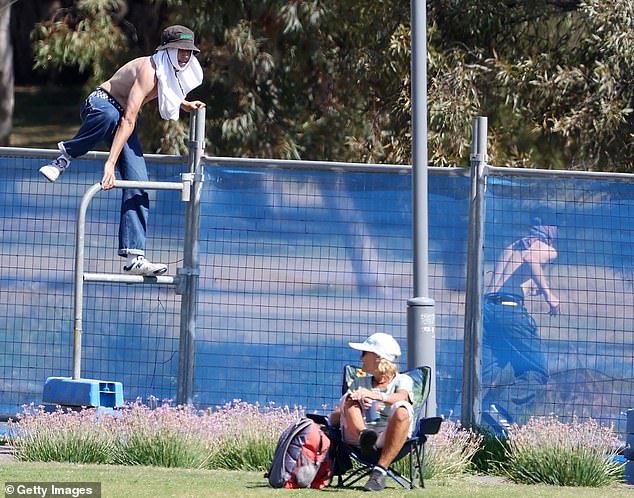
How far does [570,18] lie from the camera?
63.2ft

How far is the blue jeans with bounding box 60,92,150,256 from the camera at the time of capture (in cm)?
961

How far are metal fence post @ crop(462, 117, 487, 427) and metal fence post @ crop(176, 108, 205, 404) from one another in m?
2.05

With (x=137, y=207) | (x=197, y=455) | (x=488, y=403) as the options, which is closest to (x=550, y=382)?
(x=488, y=403)

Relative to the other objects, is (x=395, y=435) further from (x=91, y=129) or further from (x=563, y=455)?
(x=91, y=129)

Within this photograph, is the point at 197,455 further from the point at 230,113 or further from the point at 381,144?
the point at 230,113

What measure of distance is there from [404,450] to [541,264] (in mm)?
2489

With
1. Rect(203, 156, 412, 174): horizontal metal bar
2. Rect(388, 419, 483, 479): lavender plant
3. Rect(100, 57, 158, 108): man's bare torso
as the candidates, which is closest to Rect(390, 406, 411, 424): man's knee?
Rect(388, 419, 483, 479): lavender plant

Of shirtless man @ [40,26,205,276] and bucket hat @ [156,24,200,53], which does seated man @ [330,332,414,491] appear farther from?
bucket hat @ [156,24,200,53]

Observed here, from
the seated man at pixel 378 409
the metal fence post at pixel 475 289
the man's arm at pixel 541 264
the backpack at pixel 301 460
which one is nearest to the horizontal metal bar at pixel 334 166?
the metal fence post at pixel 475 289

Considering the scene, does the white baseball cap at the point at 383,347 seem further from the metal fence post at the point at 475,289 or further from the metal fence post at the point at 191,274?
the metal fence post at the point at 191,274

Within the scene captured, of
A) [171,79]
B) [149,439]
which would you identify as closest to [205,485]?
[149,439]

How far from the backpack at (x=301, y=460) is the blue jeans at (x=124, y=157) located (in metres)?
2.42

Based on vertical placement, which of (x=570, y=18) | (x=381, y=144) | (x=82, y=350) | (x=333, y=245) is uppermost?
(x=570, y=18)

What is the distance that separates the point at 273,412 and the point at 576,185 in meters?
2.86
